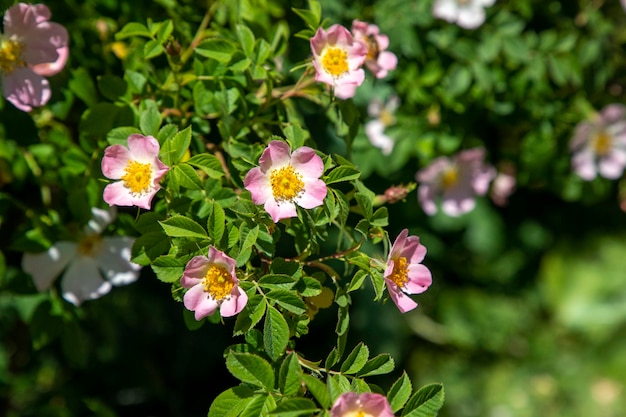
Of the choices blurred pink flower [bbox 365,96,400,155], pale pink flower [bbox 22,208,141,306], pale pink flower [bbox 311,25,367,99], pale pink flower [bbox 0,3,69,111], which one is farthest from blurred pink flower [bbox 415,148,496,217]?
pale pink flower [bbox 0,3,69,111]

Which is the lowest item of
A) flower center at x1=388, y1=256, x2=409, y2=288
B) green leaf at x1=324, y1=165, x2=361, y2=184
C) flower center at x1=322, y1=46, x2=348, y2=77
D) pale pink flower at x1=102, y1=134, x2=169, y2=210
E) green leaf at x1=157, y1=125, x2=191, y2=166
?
flower center at x1=388, y1=256, x2=409, y2=288

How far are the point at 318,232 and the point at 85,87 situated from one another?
47cm

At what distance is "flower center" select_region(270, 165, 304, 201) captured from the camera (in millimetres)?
813

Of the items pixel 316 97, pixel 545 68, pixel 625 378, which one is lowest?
pixel 625 378

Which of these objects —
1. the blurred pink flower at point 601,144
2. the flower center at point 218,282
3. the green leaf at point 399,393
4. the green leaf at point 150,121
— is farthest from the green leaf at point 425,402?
the blurred pink flower at point 601,144

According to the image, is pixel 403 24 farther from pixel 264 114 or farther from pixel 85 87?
pixel 85 87

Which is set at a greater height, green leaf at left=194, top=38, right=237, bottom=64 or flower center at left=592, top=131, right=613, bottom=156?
green leaf at left=194, top=38, right=237, bottom=64

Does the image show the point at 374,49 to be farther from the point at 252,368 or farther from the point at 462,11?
the point at 252,368

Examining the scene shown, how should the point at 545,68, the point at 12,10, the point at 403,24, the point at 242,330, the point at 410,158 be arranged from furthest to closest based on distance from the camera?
the point at 410,158 → the point at 545,68 → the point at 403,24 → the point at 12,10 → the point at 242,330

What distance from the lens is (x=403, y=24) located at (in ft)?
4.47

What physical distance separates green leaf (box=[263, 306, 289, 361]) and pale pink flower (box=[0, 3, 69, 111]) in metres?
0.51

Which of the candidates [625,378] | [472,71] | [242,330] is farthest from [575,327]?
[242,330]

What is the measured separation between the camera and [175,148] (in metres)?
0.85

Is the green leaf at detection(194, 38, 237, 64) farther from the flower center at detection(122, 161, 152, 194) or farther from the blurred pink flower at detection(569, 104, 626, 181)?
the blurred pink flower at detection(569, 104, 626, 181)
